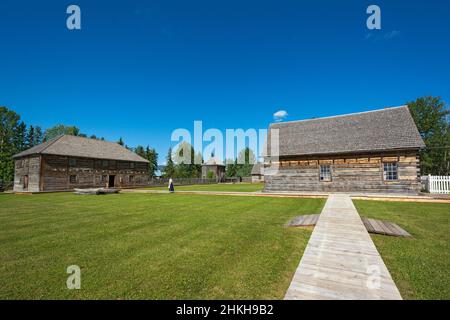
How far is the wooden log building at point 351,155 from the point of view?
648 inches

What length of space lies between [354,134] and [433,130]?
35.0 metres

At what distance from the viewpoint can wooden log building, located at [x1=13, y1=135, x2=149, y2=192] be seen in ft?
87.4

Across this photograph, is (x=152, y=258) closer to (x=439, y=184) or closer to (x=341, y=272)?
(x=341, y=272)

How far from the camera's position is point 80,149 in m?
30.9

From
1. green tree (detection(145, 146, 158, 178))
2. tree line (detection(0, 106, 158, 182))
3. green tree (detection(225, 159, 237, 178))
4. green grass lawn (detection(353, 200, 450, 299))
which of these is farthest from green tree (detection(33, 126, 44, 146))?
green grass lawn (detection(353, 200, 450, 299))

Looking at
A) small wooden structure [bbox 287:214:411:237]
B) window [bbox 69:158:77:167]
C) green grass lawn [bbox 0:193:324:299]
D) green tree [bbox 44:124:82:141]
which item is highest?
green tree [bbox 44:124:82:141]

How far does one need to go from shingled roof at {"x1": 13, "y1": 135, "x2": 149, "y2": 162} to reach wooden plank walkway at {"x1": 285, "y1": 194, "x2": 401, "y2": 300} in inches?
1262

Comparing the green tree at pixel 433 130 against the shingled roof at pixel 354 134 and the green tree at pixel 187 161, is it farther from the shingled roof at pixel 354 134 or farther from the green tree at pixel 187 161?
the green tree at pixel 187 161

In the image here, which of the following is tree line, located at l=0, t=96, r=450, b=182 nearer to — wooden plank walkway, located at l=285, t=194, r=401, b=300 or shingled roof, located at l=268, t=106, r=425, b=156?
shingled roof, located at l=268, t=106, r=425, b=156

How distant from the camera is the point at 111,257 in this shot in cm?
474
